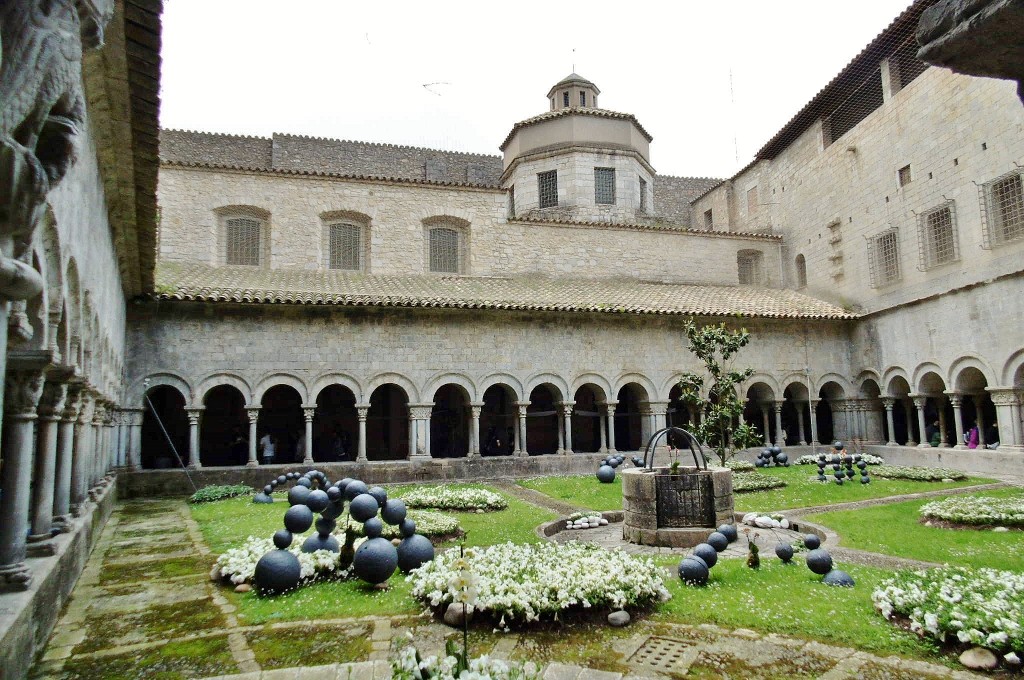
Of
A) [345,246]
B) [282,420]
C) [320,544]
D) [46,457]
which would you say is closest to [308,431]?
[282,420]

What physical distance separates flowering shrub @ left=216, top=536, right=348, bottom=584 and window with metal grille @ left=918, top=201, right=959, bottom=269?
18.8 metres

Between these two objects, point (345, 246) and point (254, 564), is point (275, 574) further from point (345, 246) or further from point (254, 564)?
point (345, 246)

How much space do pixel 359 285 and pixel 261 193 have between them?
15.7ft

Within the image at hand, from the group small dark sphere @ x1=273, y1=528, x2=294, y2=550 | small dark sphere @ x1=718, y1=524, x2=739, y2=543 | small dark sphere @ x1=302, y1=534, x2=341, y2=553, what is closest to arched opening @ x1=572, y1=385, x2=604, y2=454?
small dark sphere @ x1=718, y1=524, x2=739, y2=543

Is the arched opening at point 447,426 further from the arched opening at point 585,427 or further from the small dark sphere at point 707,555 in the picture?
the small dark sphere at point 707,555

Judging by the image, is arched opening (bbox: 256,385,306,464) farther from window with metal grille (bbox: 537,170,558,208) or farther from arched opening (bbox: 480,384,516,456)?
window with metal grille (bbox: 537,170,558,208)

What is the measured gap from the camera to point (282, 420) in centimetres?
2141

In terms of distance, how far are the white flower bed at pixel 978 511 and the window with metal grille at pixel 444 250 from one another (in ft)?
51.6

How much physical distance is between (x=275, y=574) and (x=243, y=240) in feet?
54.2

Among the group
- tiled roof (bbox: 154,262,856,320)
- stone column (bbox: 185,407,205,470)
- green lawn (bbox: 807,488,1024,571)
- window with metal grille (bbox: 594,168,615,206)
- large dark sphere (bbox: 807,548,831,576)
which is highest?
window with metal grille (bbox: 594,168,615,206)

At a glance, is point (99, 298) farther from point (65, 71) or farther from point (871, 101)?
point (871, 101)

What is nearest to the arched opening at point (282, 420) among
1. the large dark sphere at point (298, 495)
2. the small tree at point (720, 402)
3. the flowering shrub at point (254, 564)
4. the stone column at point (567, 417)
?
the stone column at point (567, 417)

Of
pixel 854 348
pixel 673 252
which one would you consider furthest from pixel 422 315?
pixel 854 348

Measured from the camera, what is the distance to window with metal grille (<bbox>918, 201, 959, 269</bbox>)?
18609mm
